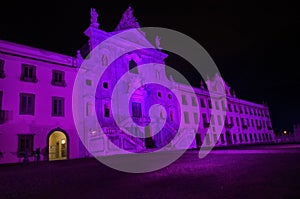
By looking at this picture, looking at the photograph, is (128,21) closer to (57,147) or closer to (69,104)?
(69,104)

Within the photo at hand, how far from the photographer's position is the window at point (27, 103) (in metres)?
18.9

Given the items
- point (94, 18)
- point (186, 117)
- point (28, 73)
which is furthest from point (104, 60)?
point (186, 117)

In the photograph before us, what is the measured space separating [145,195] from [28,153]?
1682 cm

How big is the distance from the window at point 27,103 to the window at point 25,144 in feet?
6.95

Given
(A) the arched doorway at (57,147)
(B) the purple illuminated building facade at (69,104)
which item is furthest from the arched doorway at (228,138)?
(A) the arched doorway at (57,147)

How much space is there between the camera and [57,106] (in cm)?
2088

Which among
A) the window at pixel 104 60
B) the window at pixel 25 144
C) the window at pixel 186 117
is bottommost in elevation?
the window at pixel 25 144

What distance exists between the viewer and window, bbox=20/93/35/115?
1888cm

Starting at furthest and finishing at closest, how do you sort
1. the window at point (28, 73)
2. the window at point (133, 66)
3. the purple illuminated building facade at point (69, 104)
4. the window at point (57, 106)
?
the window at point (133, 66)
the window at point (57, 106)
the window at point (28, 73)
the purple illuminated building facade at point (69, 104)

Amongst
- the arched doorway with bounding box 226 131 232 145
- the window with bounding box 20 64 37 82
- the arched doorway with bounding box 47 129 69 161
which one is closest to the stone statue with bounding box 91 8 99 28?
the window with bounding box 20 64 37 82

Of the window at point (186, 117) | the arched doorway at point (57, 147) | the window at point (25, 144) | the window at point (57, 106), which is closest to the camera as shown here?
the window at point (25, 144)

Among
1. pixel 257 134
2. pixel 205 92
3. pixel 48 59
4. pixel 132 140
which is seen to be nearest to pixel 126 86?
pixel 132 140

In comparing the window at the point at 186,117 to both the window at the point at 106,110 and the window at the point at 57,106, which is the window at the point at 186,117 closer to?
the window at the point at 106,110

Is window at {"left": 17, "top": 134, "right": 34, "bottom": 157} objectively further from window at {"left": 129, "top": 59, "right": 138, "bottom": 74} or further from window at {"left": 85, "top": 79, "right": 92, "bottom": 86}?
window at {"left": 129, "top": 59, "right": 138, "bottom": 74}
